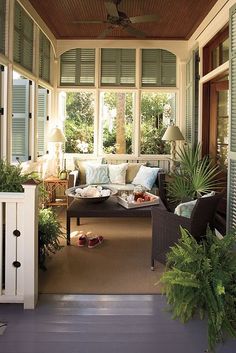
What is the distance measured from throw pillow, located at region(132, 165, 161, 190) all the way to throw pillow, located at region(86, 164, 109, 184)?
0.52 metres

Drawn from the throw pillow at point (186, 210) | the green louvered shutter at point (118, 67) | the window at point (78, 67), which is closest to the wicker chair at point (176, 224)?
the throw pillow at point (186, 210)

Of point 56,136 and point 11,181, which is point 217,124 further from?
point 11,181

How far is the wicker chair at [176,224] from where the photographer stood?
3588mm

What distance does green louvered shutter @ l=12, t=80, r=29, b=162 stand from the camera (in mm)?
5496

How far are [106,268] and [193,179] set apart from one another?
2082mm

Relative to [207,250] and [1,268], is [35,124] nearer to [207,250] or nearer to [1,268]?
[1,268]

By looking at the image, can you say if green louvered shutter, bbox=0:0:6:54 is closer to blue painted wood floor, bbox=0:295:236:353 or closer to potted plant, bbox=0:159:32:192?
potted plant, bbox=0:159:32:192

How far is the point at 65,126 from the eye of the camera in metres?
7.67

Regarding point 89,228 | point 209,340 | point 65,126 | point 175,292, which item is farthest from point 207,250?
point 65,126

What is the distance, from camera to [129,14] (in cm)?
614

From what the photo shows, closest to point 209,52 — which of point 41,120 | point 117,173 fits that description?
point 117,173

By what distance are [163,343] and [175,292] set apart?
0.34 meters

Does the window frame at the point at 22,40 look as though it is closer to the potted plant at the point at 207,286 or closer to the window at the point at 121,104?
the window at the point at 121,104

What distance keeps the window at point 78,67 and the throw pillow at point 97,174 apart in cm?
175
